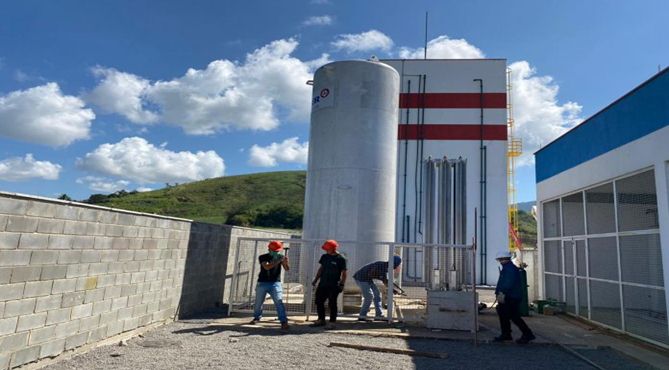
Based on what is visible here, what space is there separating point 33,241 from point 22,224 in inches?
10.3

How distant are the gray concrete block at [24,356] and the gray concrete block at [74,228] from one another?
1315 mm

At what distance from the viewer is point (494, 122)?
15.9 meters

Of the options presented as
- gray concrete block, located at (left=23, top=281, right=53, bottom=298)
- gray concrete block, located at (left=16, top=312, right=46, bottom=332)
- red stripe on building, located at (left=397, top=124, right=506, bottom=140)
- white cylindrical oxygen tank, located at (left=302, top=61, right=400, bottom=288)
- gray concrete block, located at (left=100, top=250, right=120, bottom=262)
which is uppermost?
red stripe on building, located at (left=397, top=124, right=506, bottom=140)

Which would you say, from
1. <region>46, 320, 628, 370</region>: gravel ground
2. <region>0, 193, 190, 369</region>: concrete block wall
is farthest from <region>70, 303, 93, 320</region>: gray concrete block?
<region>46, 320, 628, 370</region>: gravel ground

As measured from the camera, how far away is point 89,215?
5.62 m

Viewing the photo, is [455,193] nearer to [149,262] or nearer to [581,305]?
[581,305]

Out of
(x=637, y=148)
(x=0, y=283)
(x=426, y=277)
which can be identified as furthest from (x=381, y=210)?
(x=0, y=283)

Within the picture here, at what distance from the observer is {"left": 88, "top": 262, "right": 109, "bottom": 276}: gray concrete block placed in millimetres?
5738

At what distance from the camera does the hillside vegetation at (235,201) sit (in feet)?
176

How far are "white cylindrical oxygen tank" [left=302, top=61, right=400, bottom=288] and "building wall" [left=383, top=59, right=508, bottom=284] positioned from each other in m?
5.46

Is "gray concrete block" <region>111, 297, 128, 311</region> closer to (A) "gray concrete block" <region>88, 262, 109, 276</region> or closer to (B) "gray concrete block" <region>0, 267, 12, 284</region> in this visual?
(A) "gray concrete block" <region>88, 262, 109, 276</region>

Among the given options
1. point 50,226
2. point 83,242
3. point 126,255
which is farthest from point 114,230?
point 50,226

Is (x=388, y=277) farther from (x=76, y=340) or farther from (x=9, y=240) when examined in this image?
(x=9, y=240)

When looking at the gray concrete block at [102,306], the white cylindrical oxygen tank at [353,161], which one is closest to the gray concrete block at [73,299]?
the gray concrete block at [102,306]
